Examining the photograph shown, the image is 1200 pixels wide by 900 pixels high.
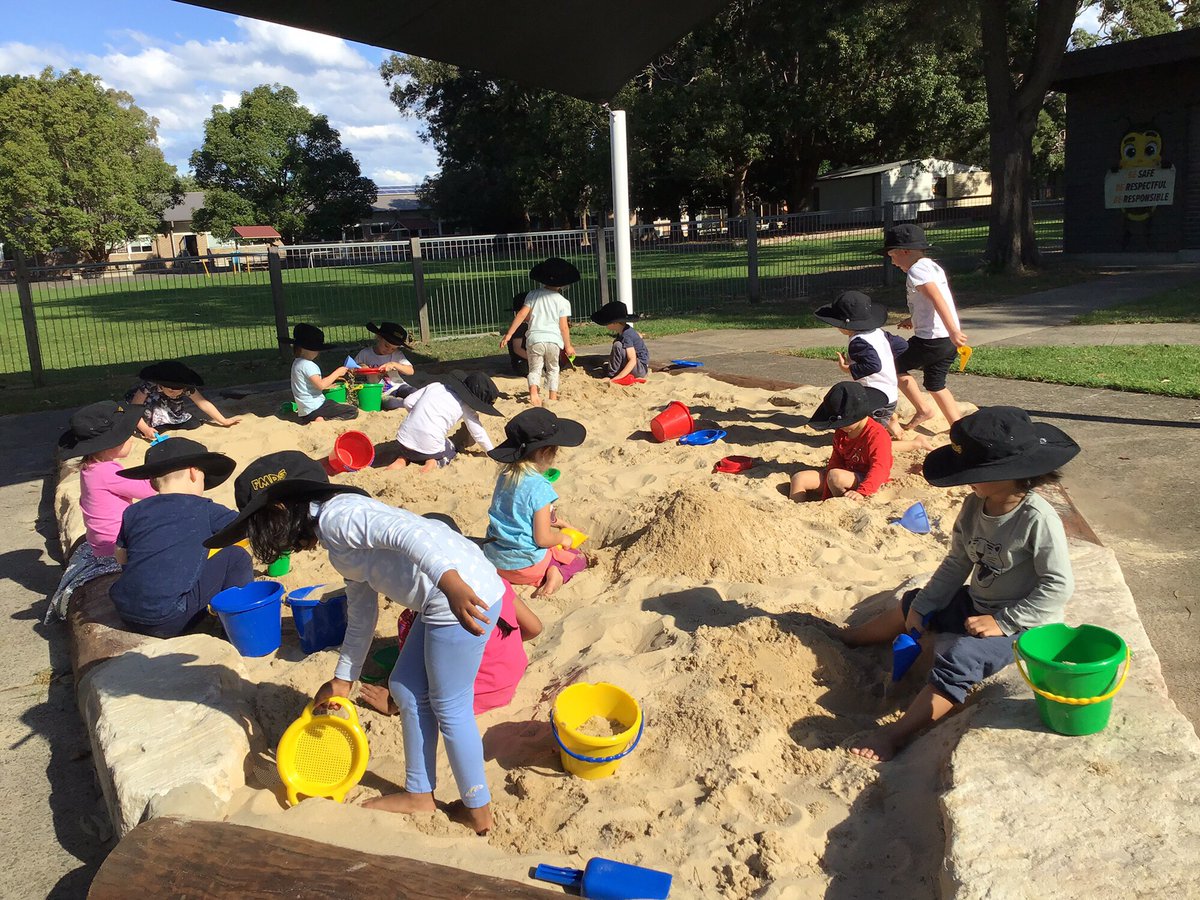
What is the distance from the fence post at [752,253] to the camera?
54.2ft

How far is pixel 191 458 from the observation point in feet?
14.8

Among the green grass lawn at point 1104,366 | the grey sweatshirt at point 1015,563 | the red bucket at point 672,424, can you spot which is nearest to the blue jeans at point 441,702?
the grey sweatshirt at point 1015,563

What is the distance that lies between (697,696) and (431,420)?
391 centimetres

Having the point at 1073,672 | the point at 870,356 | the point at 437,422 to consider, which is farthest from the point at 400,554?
the point at 870,356

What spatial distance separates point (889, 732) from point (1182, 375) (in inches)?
266

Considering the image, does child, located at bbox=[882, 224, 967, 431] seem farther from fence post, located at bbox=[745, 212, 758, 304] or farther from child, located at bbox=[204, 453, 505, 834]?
fence post, located at bbox=[745, 212, 758, 304]

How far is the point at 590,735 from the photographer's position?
3.41 metres

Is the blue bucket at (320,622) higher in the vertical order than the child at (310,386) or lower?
lower

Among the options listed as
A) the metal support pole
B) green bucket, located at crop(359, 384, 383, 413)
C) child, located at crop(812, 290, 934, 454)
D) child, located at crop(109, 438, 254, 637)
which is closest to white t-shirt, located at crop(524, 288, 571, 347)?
green bucket, located at crop(359, 384, 383, 413)

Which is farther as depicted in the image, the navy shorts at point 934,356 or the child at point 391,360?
the child at point 391,360

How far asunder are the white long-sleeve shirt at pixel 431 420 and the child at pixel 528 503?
2.15 m

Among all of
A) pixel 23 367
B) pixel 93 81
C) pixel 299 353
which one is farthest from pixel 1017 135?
pixel 93 81

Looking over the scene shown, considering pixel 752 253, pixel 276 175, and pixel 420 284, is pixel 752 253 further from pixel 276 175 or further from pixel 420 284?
pixel 276 175

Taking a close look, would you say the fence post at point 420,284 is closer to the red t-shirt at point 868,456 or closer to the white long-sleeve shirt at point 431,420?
the white long-sleeve shirt at point 431,420
